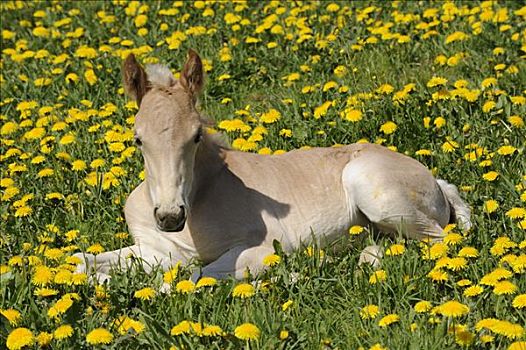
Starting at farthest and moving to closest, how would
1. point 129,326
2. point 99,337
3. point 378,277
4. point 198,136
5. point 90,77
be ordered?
1. point 90,77
2. point 198,136
3. point 378,277
4. point 129,326
5. point 99,337

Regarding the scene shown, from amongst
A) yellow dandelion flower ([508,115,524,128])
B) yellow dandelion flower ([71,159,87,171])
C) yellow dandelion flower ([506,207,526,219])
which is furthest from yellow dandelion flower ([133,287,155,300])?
yellow dandelion flower ([508,115,524,128])

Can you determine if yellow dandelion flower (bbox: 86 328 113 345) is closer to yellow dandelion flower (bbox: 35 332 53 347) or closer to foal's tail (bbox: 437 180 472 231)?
yellow dandelion flower (bbox: 35 332 53 347)

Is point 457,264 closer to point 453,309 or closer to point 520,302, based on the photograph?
point 520,302

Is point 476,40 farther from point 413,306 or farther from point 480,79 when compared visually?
point 413,306

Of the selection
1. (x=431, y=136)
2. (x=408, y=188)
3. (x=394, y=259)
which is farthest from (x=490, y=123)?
(x=394, y=259)

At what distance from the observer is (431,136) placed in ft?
25.4

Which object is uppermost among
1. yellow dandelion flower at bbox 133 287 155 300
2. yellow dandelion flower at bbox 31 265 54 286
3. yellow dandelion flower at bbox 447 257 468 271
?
yellow dandelion flower at bbox 447 257 468 271

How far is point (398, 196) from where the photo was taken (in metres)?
6.52

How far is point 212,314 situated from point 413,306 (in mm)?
1026

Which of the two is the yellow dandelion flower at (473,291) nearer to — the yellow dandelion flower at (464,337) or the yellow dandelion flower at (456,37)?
the yellow dandelion flower at (464,337)

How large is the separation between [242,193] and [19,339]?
2140 millimetres

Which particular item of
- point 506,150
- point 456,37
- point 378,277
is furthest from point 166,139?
point 456,37

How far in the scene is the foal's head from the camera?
18.4ft

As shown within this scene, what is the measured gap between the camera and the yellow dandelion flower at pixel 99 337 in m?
4.77
